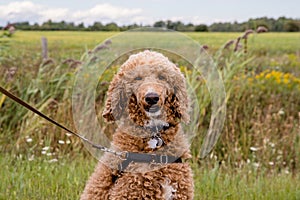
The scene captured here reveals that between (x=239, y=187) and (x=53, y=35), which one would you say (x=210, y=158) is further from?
(x=53, y=35)

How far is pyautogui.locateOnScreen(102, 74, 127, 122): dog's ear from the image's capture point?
2.73m

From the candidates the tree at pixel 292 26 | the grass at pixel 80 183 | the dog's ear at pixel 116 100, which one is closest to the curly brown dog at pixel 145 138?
the dog's ear at pixel 116 100

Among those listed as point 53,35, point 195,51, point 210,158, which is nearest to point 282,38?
point 53,35

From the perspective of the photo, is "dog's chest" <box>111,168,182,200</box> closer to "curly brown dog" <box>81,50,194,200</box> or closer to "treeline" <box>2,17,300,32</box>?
"curly brown dog" <box>81,50,194,200</box>

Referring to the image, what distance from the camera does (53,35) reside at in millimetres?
16125

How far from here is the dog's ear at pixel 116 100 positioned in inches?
108

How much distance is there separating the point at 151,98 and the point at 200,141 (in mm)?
3128

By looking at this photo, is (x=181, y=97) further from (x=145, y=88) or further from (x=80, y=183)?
(x=80, y=183)

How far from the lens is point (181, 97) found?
276 centimetres

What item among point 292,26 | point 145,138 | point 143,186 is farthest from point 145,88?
point 292,26

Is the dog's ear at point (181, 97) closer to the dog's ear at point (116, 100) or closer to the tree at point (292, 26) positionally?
the dog's ear at point (116, 100)

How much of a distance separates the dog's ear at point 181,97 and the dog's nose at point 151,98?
0.21 meters

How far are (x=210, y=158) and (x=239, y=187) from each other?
1.21 meters

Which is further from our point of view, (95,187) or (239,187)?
(239,187)
